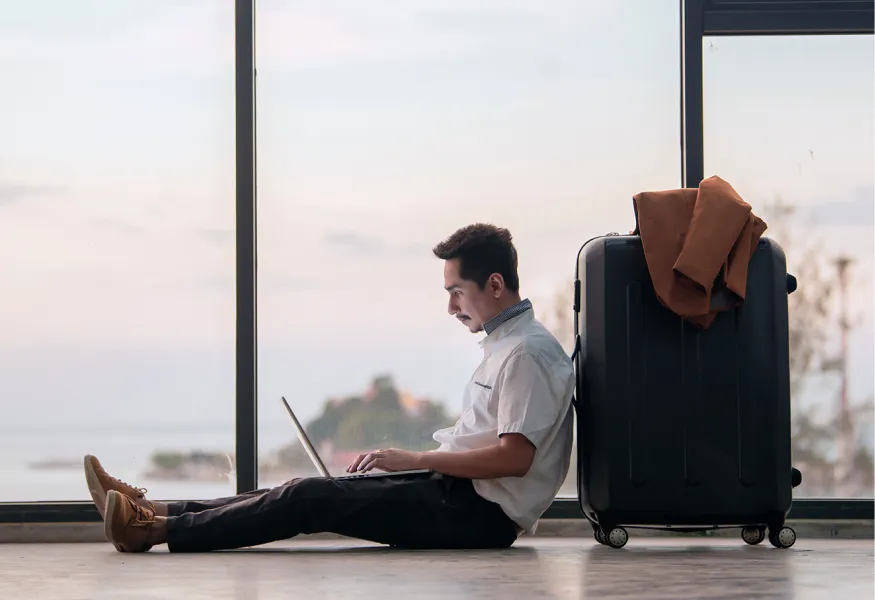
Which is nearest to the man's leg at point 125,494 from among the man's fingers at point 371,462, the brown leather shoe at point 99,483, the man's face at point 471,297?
the brown leather shoe at point 99,483

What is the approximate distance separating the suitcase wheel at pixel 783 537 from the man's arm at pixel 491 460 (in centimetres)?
64

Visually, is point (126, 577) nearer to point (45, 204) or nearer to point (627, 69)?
point (45, 204)

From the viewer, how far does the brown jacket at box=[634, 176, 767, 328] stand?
246cm

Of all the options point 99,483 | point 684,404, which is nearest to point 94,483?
point 99,483

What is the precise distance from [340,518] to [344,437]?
729 mm

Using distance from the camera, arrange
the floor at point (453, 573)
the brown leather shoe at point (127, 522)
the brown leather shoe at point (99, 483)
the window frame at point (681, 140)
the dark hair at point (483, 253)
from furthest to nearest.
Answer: the window frame at point (681, 140) → the dark hair at point (483, 253) → the brown leather shoe at point (99, 483) → the brown leather shoe at point (127, 522) → the floor at point (453, 573)

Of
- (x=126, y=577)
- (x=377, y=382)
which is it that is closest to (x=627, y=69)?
(x=377, y=382)

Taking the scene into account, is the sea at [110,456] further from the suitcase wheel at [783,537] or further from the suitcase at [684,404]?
the suitcase wheel at [783,537]

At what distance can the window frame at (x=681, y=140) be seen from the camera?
3.17 meters

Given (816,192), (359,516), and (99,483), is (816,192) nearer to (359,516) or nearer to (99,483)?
(359,516)

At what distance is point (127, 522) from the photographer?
2.45 m

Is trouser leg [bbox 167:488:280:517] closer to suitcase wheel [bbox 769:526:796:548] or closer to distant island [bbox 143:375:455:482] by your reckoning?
distant island [bbox 143:375:455:482]

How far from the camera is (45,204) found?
323 centimetres

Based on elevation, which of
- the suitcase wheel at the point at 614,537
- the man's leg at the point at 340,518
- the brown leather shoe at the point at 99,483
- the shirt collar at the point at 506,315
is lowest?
the suitcase wheel at the point at 614,537
